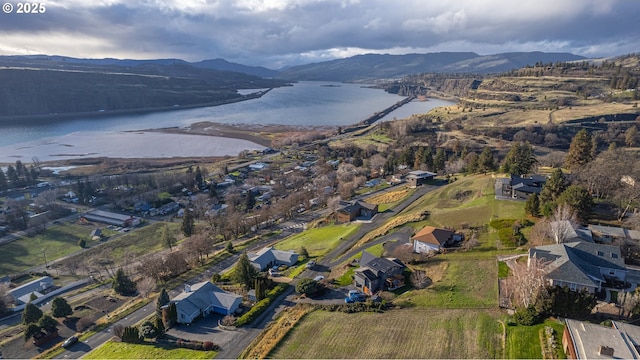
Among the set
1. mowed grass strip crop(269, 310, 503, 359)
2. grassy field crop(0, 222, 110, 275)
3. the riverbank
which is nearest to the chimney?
mowed grass strip crop(269, 310, 503, 359)

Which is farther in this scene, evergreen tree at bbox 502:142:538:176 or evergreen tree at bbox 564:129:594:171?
evergreen tree at bbox 564:129:594:171

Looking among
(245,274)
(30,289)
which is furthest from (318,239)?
(30,289)

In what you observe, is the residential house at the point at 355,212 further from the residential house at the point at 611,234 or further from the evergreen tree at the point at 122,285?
the evergreen tree at the point at 122,285

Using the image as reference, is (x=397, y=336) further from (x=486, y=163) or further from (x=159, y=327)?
(x=486, y=163)

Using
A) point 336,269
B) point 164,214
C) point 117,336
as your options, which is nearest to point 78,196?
point 164,214

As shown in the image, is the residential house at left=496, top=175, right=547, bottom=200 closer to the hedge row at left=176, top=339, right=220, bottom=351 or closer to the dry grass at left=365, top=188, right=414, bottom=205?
the dry grass at left=365, top=188, right=414, bottom=205

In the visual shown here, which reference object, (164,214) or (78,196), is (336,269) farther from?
(78,196)
